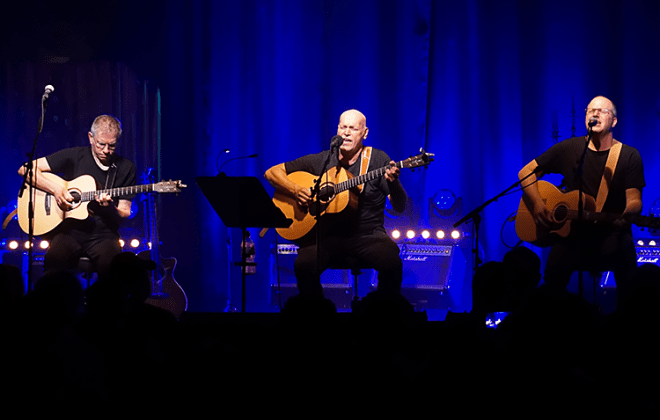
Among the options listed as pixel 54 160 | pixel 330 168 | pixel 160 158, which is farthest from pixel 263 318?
pixel 160 158

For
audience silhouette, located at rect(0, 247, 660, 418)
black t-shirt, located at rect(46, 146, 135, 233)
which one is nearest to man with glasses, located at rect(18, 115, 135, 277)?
black t-shirt, located at rect(46, 146, 135, 233)

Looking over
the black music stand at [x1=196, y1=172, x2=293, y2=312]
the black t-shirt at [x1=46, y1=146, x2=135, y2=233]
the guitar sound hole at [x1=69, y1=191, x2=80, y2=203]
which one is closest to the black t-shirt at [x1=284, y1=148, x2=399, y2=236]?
the black music stand at [x1=196, y1=172, x2=293, y2=312]

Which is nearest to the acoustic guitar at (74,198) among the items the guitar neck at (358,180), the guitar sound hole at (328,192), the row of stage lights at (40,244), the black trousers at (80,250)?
the black trousers at (80,250)

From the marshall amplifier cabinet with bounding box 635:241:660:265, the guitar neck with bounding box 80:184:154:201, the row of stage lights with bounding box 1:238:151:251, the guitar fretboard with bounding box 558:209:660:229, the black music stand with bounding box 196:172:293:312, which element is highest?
the guitar neck with bounding box 80:184:154:201

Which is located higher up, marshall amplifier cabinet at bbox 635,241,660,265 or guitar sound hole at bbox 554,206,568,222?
guitar sound hole at bbox 554,206,568,222

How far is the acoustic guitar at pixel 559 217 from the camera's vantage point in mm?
4773

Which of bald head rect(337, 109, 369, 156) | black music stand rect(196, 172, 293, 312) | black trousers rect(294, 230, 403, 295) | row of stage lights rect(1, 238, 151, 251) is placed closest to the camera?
black music stand rect(196, 172, 293, 312)

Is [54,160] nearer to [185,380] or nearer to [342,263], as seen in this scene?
[342,263]

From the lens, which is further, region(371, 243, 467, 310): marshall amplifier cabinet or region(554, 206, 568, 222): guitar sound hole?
region(371, 243, 467, 310): marshall amplifier cabinet

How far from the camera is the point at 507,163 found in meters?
6.98

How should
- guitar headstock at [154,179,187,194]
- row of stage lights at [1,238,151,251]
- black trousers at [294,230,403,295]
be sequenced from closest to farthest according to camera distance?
black trousers at [294,230,403,295], guitar headstock at [154,179,187,194], row of stage lights at [1,238,151,251]

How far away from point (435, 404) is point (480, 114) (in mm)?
5355

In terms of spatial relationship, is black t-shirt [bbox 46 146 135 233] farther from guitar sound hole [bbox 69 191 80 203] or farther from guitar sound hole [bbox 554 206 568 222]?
guitar sound hole [bbox 554 206 568 222]

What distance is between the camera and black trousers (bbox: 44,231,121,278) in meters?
5.07
